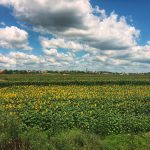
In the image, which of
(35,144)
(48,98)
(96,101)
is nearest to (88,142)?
(35,144)

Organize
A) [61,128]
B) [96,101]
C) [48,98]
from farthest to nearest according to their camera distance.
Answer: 1. [48,98]
2. [96,101]
3. [61,128]

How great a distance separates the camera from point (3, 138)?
896cm

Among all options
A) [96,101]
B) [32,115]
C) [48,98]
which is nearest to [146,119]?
[32,115]

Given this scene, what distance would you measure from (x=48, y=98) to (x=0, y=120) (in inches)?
565

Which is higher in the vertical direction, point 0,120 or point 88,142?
point 0,120

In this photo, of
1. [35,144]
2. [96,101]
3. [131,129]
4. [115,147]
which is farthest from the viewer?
[96,101]

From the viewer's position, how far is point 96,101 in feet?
73.7

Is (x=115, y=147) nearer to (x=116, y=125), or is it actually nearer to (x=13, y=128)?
(x=116, y=125)

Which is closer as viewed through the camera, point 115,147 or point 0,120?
point 0,120

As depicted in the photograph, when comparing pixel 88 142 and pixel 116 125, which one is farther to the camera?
pixel 116 125

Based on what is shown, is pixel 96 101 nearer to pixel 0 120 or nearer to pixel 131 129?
pixel 131 129

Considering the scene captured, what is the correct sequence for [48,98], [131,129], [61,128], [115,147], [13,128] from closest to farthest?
Answer: 1. [13,128]
2. [115,147]
3. [61,128]
4. [131,129]
5. [48,98]

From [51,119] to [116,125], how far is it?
3.15 m

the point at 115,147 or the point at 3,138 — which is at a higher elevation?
the point at 3,138
